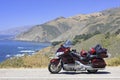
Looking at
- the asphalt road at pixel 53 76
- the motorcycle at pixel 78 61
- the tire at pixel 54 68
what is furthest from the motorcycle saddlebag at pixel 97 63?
the tire at pixel 54 68

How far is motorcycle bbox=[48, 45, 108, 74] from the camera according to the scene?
1466 centimetres

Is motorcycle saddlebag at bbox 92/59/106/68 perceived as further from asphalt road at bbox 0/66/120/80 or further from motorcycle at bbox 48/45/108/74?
asphalt road at bbox 0/66/120/80

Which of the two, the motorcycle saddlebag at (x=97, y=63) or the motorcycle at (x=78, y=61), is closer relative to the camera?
the motorcycle at (x=78, y=61)

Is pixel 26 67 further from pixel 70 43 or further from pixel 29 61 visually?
pixel 70 43

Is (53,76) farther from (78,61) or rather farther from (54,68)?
(78,61)

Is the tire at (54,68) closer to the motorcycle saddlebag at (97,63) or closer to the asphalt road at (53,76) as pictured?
the asphalt road at (53,76)

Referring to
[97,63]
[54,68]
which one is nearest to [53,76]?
[54,68]

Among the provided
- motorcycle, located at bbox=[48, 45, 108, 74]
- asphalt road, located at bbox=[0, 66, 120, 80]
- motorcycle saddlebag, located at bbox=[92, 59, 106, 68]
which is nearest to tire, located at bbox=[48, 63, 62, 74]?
motorcycle, located at bbox=[48, 45, 108, 74]

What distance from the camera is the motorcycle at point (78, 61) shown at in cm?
1466

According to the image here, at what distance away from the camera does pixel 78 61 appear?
48.6 feet

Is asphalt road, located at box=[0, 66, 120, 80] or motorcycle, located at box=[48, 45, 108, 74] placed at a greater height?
motorcycle, located at box=[48, 45, 108, 74]

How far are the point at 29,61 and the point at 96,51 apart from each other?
370 cm

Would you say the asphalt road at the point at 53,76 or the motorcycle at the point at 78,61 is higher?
the motorcycle at the point at 78,61

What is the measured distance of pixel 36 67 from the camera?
16.5 metres
